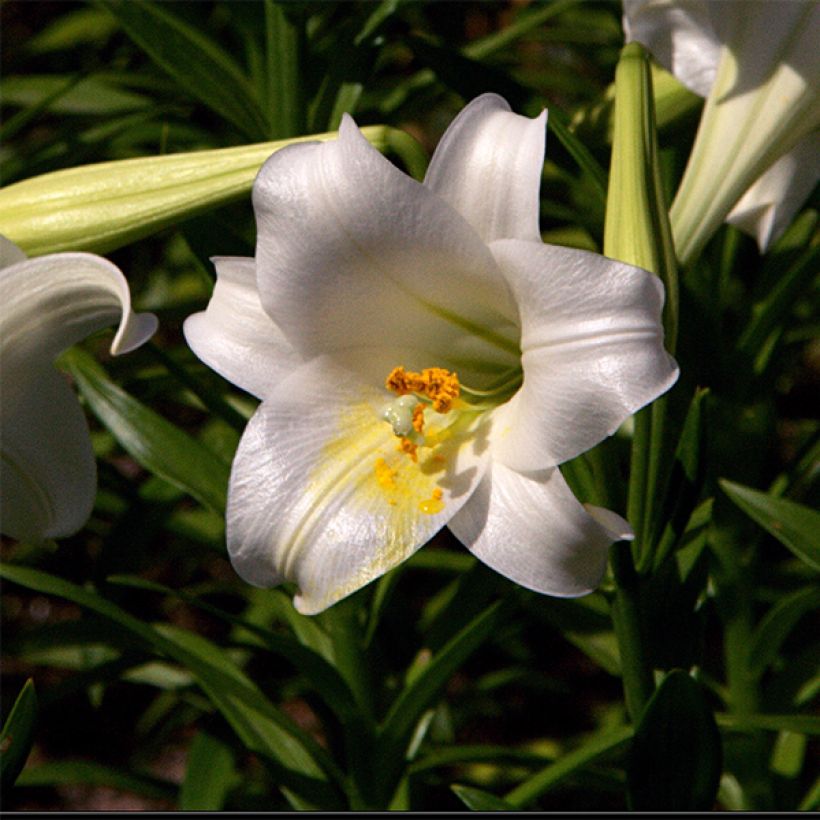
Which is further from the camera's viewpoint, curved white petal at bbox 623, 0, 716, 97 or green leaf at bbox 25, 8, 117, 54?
green leaf at bbox 25, 8, 117, 54

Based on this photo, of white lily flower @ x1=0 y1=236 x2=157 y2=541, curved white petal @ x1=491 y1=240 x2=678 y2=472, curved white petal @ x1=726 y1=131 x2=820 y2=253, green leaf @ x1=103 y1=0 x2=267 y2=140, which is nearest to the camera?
curved white petal @ x1=491 y1=240 x2=678 y2=472

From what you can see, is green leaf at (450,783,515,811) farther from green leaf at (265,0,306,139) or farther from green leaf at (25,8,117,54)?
green leaf at (25,8,117,54)

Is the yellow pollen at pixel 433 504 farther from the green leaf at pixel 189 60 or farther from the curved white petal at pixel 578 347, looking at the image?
the green leaf at pixel 189 60

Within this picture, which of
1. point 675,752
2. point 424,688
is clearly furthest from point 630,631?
point 424,688

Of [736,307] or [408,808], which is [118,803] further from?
[736,307]

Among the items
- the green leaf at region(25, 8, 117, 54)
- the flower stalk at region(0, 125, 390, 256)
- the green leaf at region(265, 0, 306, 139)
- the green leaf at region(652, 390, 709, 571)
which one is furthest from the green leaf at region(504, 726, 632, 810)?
the green leaf at region(25, 8, 117, 54)

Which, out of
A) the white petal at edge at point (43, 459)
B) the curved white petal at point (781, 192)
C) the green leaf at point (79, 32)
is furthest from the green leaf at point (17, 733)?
the green leaf at point (79, 32)

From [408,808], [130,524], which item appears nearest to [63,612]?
[130,524]
